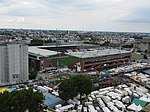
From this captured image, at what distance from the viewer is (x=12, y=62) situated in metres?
28.7

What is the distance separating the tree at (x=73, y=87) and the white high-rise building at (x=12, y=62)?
1109cm

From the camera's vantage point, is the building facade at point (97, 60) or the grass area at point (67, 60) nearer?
the building facade at point (97, 60)

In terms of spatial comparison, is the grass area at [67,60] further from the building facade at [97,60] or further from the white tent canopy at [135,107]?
the white tent canopy at [135,107]

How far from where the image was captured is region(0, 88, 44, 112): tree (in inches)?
614

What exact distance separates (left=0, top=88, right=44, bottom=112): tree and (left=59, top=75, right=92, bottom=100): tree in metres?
3.50

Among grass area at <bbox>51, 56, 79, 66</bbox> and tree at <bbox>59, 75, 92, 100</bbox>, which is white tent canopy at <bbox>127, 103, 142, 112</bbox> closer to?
tree at <bbox>59, 75, 92, 100</bbox>

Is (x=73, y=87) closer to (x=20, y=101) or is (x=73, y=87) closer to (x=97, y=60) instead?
(x=20, y=101)

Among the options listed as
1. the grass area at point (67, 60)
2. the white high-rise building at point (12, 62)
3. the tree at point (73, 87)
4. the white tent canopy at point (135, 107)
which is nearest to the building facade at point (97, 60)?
the grass area at point (67, 60)

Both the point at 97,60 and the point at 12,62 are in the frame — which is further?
the point at 97,60

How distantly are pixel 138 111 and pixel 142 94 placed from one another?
524 centimetres

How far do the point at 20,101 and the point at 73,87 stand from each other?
6.00m

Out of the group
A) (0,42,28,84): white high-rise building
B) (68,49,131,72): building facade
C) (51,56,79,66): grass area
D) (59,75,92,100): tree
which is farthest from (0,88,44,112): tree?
(51,56,79,66): grass area

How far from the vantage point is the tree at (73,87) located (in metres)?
20.0

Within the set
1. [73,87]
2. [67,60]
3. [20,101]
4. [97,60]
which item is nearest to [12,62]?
[73,87]
